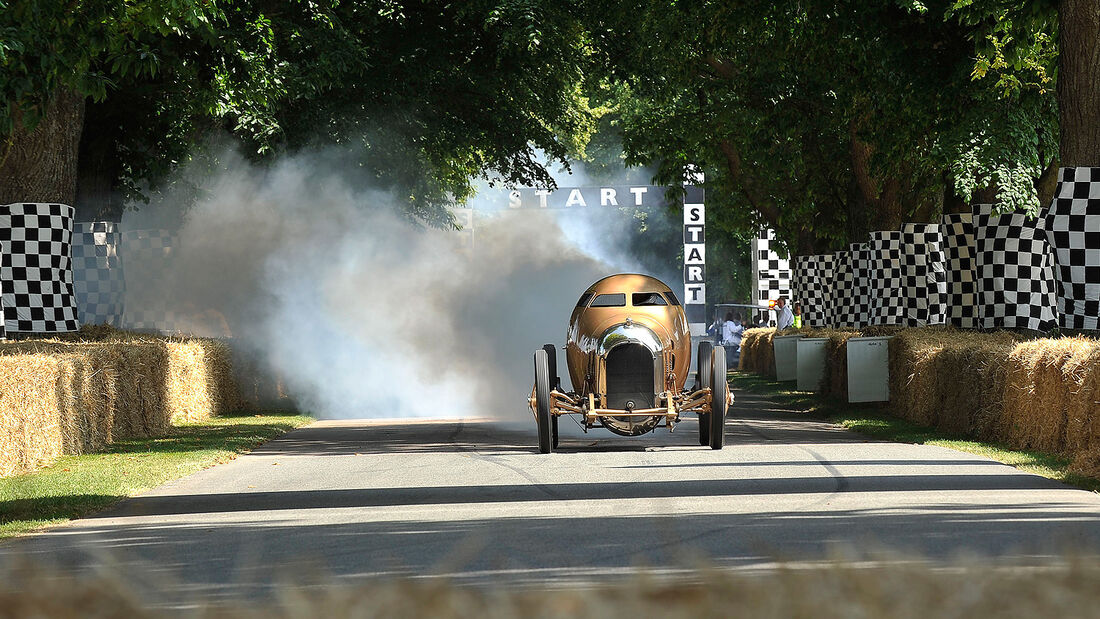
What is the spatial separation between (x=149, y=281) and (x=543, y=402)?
21296 mm

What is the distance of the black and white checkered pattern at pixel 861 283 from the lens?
110ft

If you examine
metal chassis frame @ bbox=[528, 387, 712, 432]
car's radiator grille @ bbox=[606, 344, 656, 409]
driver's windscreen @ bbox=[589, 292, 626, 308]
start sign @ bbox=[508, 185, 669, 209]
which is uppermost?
start sign @ bbox=[508, 185, 669, 209]

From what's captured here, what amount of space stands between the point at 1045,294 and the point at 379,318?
13274 millimetres

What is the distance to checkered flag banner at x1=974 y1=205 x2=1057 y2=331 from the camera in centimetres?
2242

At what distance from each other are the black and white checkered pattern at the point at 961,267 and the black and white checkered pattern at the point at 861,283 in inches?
262

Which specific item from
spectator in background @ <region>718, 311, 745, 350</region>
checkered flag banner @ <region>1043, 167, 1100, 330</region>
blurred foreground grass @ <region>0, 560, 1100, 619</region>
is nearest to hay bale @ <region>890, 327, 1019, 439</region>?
checkered flag banner @ <region>1043, 167, 1100, 330</region>

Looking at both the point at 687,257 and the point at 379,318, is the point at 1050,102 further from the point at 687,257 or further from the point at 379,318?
the point at 687,257

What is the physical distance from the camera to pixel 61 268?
71.5 ft

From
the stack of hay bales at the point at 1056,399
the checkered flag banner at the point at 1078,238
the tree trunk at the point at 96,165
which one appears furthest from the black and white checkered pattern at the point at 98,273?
the checkered flag banner at the point at 1078,238

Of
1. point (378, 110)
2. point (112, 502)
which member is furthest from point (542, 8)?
point (112, 502)

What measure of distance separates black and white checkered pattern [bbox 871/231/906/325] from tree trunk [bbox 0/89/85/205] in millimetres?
17101

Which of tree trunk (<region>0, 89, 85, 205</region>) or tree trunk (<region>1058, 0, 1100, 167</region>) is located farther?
tree trunk (<region>0, 89, 85, 205</region>)

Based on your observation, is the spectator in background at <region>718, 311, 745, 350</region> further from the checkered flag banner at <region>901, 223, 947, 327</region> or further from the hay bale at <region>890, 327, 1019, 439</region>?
the hay bale at <region>890, 327, 1019, 439</region>

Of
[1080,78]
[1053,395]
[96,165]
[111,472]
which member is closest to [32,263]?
[96,165]
